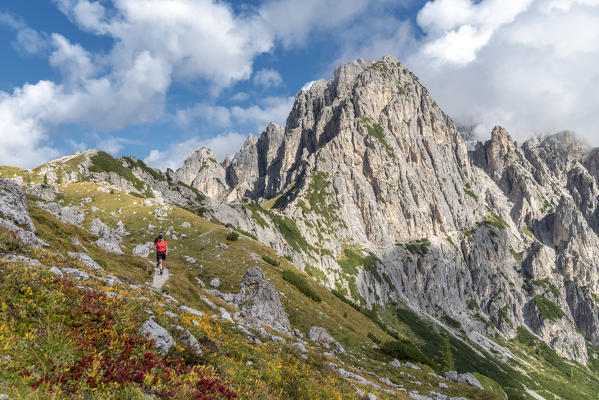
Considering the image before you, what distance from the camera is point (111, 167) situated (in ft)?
347

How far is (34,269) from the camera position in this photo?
32.8 feet

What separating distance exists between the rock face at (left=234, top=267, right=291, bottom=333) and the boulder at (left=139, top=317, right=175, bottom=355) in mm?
18481

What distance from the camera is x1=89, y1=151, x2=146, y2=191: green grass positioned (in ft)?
328

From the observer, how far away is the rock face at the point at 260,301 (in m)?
28.3

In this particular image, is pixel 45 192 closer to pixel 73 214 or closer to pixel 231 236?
pixel 73 214

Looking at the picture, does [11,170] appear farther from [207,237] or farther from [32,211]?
[32,211]

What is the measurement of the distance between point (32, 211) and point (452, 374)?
151 feet

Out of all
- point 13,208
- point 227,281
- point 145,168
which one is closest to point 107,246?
point 13,208

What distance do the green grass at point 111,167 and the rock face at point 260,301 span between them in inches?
3447

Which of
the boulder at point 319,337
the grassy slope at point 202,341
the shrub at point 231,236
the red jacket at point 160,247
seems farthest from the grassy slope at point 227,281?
the red jacket at point 160,247

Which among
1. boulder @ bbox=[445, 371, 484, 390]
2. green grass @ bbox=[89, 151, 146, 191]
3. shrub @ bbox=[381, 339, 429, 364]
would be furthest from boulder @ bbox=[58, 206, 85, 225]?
boulder @ bbox=[445, 371, 484, 390]

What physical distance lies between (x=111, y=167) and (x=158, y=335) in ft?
376

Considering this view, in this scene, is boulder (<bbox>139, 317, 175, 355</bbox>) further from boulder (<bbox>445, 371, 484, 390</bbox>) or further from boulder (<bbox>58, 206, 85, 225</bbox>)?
boulder (<bbox>58, 206, 85, 225</bbox>)

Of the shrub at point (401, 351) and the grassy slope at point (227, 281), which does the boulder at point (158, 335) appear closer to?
the grassy slope at point (227, 281)
